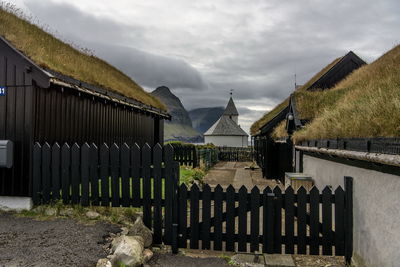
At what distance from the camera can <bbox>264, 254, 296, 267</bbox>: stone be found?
493cm

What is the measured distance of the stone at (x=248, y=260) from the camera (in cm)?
485

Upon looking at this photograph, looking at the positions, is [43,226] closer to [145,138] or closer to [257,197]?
[257,197]

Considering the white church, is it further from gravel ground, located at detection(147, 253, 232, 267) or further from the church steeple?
gravel ground, located at detection(147, 253, 232, 267)

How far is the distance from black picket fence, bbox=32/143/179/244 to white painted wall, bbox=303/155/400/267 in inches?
118

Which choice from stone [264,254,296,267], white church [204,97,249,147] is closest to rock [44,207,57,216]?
A: stone [264,254,296,267]

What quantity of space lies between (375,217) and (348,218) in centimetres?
83

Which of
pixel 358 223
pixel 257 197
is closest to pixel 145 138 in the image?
pixel 257 197

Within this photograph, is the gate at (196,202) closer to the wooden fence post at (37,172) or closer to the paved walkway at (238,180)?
the wooden fence post at (37,172)

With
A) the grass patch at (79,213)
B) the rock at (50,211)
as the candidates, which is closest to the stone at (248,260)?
the grass patch at (79,213)

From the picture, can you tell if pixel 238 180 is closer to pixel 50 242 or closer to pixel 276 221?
pixel 276 221

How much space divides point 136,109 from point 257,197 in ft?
31.1

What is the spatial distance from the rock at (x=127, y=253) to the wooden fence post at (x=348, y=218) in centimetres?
332

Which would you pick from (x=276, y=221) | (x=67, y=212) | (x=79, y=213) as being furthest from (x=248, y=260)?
(x=67, y=212)

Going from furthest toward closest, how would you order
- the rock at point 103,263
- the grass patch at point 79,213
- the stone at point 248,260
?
the grass patch at point 79,213 < the stone at point 248,260 < the rock at point 103,263
